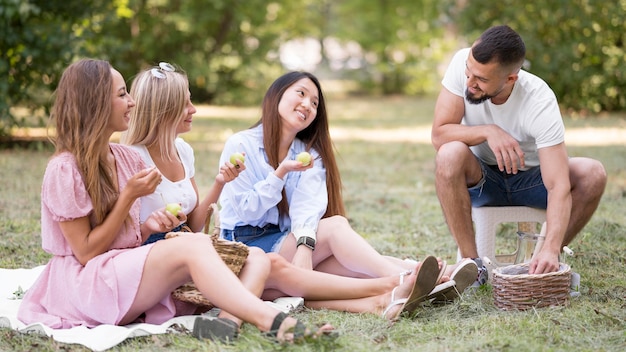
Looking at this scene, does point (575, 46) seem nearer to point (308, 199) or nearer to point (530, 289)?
point (308, 199)

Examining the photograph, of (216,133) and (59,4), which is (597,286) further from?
(216,133)

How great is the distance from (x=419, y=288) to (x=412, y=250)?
5.01ft

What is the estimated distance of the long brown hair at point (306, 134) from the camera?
398 cm

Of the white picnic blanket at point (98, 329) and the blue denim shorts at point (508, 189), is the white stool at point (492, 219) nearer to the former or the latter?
the blue denim shorts at point (508, 189)

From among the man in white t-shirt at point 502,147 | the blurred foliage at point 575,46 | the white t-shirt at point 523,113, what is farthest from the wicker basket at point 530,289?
the blurred foliage at point 575,46

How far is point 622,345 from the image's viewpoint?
10.0 ft

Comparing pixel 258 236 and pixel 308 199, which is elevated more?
pixel 308 199

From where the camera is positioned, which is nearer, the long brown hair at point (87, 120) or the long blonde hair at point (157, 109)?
the long brown hair at point (87, 120)

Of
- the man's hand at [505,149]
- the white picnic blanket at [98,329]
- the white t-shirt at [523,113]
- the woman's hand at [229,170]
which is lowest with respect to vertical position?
the white picnic blanket at [98,329]

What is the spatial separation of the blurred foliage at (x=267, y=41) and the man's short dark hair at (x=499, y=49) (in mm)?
5349

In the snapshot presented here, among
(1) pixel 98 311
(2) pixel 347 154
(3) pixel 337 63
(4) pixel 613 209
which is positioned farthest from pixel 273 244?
(3) pixel 337 63

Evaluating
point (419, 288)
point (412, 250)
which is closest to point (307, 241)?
point (419, 288)

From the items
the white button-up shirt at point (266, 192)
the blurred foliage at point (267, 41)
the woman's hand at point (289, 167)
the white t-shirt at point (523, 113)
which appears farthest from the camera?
the blurred foliage at point (267, 41)

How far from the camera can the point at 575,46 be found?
13625mm
